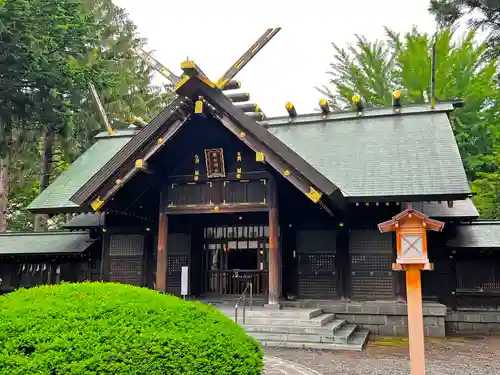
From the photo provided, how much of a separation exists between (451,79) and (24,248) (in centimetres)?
2475

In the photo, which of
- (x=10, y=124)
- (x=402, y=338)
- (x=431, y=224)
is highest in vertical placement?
(x=10, y=124)

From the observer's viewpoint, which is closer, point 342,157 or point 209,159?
point 209,159

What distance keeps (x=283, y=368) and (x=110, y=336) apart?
4043 millimetres

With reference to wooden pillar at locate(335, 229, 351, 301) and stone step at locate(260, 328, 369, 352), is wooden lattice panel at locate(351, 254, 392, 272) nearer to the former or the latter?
wooden pillar at locate(335, 229, 351, 301)

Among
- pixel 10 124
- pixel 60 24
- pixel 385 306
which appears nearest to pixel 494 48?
pixel 385 306

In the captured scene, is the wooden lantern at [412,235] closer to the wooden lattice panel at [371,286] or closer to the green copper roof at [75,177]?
the wooden lattice panel at [371,286]

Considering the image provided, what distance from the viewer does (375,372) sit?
8047 millimetres

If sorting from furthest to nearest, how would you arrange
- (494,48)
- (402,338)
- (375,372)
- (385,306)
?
(494,48) → (385,306) → (402,338) → (375,372)

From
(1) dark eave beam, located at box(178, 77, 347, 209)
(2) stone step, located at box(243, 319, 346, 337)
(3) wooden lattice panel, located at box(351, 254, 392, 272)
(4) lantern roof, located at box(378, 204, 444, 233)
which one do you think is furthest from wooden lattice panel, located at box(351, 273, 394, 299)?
(4) lantern roof, located at box(378, 204, 444, 233)

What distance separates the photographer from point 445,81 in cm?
2842

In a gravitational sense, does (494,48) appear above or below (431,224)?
above

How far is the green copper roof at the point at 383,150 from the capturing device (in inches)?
511

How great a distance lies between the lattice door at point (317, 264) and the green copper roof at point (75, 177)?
7292 millimetres

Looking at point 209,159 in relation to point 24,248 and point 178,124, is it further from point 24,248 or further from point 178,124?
point 24,248
